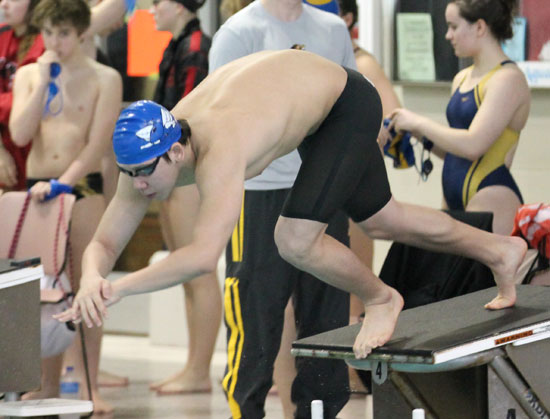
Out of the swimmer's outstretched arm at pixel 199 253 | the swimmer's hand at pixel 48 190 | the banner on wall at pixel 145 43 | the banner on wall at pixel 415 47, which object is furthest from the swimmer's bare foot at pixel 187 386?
the swimmer's outstretched arm at pixel 199 253

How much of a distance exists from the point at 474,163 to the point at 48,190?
1.80m

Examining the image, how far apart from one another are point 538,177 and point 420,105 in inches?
28.8

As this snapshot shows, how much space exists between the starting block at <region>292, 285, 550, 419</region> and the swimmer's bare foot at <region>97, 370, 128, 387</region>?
2251 mm

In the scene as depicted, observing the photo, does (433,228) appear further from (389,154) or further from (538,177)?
(538,177)

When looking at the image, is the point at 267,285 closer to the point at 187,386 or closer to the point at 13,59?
the point at 187,386

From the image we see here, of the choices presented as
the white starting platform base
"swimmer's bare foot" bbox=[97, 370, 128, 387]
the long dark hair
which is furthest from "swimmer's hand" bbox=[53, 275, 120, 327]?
"swimmer's bare foot" bbox=[97, 370, 128, 387]

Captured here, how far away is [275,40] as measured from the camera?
4445 mm

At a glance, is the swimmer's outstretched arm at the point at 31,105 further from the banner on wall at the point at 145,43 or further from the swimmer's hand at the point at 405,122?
the banner on wall at the point at 145,43

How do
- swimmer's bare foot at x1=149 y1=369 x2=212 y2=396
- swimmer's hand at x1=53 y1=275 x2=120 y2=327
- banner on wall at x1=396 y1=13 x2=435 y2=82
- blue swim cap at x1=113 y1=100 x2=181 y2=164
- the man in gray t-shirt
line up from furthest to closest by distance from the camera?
banner on wall at x1=396 y1=13 x2=435 y2=82 < swimmer's bare foot at x1=149 y1=369 x2=212 y2=396 < the man in gray t-shirt < blue swim cap at x1=113 y1=100 x2=181 y2=164 < swimmer's hand at x1=53 y1=275 x2=120 y2=327

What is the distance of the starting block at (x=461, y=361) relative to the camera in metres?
3.60

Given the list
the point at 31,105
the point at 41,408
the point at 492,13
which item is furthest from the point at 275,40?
→ the point at 41,408

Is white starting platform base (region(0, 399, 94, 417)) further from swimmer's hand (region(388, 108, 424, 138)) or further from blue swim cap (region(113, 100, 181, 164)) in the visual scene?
swimmer's hand (region(388, 108, 424, 138))

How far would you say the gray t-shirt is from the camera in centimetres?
439

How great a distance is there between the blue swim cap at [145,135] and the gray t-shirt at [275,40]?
985 mm
